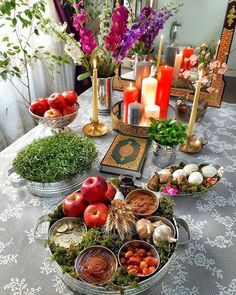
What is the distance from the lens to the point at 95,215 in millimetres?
679

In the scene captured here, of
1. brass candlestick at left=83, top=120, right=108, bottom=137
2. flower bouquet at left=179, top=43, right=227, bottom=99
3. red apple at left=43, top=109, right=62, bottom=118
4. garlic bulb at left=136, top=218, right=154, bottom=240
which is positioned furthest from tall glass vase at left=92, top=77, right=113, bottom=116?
garlic bulb at left=136, top=218, right=154, bottom=240

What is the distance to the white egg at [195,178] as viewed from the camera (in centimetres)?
85

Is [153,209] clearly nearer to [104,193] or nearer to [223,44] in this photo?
[104,193]

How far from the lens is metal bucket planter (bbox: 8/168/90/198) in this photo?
0.82m

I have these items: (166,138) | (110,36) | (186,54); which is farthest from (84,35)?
(186,54)

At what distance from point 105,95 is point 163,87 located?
0.25 metres

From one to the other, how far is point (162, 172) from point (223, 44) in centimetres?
74

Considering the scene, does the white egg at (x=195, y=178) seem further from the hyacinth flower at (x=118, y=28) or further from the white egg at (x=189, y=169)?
the hyacinth flower at (x=118, y=28)

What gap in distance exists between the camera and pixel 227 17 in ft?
4.03

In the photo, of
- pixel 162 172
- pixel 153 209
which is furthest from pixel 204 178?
pixel 153 209

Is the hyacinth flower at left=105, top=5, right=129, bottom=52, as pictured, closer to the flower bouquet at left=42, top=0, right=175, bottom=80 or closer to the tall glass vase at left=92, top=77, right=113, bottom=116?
the flower bouquet at left=42, top=0, right=175, bottom=80

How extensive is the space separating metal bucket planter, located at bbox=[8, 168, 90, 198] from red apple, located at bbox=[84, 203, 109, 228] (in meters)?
0.17

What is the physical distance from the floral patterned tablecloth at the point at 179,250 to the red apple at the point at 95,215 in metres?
0.13

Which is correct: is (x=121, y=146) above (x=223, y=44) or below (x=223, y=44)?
below
